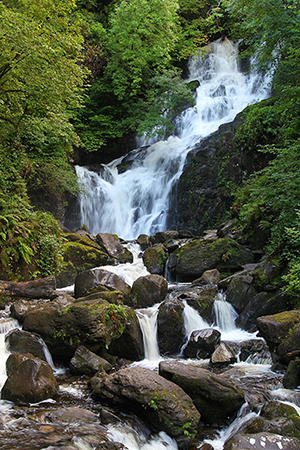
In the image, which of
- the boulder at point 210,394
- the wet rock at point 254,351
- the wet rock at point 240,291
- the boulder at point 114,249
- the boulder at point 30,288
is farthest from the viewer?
the boulder at point 114,249

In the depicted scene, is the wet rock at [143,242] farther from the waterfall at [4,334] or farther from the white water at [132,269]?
the waterfall at [4,334]

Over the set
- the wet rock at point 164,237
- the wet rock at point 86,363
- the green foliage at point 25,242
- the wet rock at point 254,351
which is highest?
the green foliage at point 25,242

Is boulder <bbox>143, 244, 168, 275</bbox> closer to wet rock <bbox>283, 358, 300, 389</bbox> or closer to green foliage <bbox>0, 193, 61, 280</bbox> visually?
green foliage <bbox>0, 193, 61, 280</bbox>

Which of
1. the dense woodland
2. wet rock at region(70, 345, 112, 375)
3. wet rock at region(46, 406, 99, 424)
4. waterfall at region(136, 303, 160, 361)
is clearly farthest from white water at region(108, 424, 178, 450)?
the dense woodland

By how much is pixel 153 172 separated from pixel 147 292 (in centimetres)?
1044

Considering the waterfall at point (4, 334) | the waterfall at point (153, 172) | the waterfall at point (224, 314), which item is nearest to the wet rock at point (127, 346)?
the waterfall at point (4, 334)

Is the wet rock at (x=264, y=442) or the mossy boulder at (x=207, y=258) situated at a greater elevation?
the mossy boulder at (x=207, y=258)

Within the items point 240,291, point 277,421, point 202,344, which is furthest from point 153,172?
point 277,421

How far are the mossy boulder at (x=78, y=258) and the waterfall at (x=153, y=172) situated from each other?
4.33 metres

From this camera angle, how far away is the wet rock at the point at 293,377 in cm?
565

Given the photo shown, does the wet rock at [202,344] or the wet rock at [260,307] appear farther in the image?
the wet rock at [260,307]

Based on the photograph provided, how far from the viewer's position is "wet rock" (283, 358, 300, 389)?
5.65 m

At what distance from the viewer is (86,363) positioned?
6.41m

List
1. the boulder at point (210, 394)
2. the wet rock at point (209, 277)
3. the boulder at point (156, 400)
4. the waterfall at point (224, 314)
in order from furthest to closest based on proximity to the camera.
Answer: the wet rock at point (209, 277) < the waterfall at point (224, 314) < the boulder at point (210, 394) < the boulder at point (156, 400)
